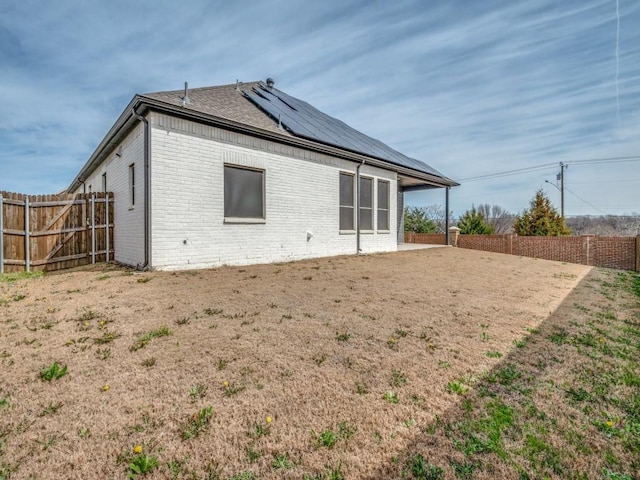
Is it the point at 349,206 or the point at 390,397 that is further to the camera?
the point at 349,206

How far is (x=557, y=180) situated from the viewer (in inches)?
995

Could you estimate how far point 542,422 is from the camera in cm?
197

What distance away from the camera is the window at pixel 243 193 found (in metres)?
7.46

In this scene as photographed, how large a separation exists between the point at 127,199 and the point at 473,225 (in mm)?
17506

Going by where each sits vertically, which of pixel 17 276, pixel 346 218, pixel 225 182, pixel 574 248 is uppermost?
pixel 225 182

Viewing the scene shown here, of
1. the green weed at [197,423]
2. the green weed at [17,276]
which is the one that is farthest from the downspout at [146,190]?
the green weed at [197,423]

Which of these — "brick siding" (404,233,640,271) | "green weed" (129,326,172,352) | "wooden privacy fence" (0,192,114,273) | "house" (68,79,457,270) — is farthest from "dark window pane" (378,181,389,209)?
"green weed" (129,326,172,352)

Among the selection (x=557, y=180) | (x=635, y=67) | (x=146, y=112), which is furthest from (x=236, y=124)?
(x=557, y=180)

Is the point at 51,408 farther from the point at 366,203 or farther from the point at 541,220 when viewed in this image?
the point at 541,220

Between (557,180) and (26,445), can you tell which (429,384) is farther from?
(557,180)

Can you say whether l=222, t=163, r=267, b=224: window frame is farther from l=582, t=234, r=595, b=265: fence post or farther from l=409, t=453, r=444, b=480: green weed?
l=582, t=234, r=595, b=265: fence post

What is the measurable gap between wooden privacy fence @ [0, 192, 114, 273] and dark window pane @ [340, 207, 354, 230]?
265 inches

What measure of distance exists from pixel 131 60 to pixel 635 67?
16062 mm

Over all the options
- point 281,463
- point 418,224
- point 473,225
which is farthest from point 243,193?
point 418,224
